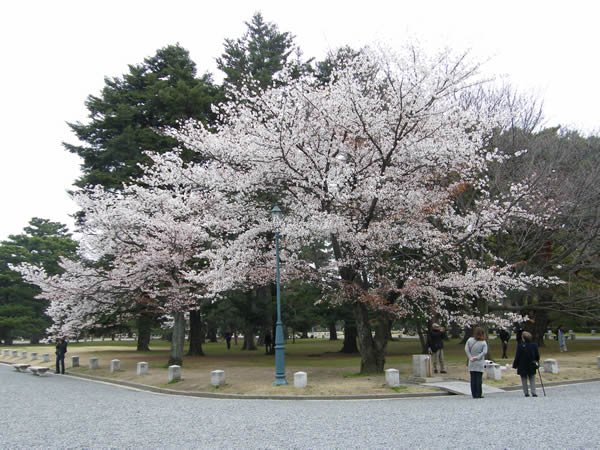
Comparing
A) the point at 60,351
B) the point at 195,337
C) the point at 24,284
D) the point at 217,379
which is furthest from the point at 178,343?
the point at 24,284

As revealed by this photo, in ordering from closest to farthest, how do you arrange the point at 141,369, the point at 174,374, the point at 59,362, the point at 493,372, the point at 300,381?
the point at 300,381 < the point at 493,372 < the point at 174,374 < the point at 141,369 < the point at 59,362

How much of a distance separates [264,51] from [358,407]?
1267 inches

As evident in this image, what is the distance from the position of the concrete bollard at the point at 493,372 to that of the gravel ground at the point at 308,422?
193 centimetres

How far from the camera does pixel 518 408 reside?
31.1ft

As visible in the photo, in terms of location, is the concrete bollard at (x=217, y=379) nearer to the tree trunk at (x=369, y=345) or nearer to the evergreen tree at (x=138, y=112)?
the tree trunk at (x=369, y=345)

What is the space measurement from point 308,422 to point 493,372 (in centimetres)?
857

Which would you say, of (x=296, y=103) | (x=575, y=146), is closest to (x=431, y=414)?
(x=296, y=103)

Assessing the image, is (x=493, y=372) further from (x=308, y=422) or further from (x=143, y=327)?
(x=143, y=327)

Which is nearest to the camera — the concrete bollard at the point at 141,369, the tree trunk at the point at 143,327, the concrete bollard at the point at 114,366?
the concrete bollard at the point at 141,369

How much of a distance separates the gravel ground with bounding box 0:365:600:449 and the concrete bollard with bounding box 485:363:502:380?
1.93m

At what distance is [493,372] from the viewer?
14742mm

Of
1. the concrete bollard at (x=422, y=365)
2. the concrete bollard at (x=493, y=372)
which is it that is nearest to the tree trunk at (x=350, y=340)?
the concrete bollard at (x=422, y=365)

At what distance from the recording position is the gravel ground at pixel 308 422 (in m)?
6.84

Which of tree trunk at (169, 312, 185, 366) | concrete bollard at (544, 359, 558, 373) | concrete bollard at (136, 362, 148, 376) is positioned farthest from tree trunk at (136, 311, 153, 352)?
concrete bollard at (544, 359, 558, 373)
